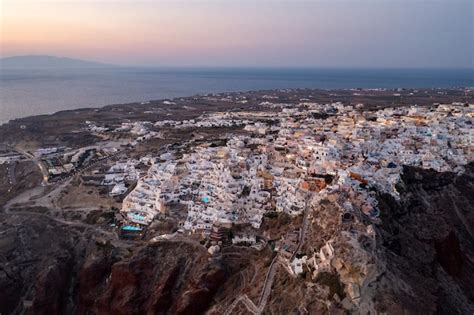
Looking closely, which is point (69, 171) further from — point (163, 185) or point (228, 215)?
point (228, 215)

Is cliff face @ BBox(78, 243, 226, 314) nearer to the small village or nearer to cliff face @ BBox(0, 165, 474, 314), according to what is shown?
cliff face @ BBox(0, 165, 474, 314)

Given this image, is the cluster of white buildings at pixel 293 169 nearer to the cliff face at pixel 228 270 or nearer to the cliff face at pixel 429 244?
the cliff face at pixel 429 244

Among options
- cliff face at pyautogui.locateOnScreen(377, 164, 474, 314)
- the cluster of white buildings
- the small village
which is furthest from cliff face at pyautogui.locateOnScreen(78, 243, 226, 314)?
cliff face at pyautogui.locateOnScreen(377, 164, 474, 314)

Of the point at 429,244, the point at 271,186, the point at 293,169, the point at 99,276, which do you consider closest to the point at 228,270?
the point at 99,276

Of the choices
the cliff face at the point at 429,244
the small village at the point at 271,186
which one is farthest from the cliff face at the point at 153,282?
the cliff face at the point at 429,244

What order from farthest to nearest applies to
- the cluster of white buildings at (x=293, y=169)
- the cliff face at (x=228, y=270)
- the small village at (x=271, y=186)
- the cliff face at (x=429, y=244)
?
1. the cluster of white buildings at (x=293, y=169)
2. the small village at (x=271, y=186)
3. the cliff face at (x=228, y=270)
4. the cliff face at (x=429, y=244)

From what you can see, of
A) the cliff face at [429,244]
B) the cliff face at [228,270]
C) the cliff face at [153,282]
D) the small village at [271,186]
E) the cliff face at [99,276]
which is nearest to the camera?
the cliff face at [429,244]

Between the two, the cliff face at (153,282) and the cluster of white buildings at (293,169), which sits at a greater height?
the cluster of white buildings at (293,169)

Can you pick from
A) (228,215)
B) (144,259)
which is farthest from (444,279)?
(144,259)

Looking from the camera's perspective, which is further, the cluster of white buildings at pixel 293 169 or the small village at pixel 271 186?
the cluster of white buildings at pixel 293 169
